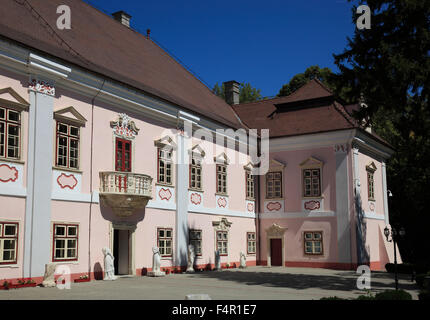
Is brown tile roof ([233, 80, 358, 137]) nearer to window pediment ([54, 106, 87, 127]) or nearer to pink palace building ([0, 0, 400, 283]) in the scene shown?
pink palace building ([0, 0, 400, 283])

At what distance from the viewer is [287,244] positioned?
2862cm

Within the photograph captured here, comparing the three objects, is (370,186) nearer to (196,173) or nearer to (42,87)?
(196,173)

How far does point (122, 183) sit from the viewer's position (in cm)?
1875

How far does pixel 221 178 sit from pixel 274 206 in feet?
14.7

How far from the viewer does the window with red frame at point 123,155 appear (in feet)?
64.2

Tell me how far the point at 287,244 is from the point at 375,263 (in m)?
4.99

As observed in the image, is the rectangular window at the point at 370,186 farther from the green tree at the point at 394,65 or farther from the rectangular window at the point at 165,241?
the rectangular window at the point at 165,241

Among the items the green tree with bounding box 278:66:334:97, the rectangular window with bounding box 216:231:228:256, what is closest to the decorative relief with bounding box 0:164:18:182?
the rectangular window with bounding box 216:231:228:256

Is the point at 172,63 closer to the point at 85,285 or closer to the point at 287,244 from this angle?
the point at 287,244

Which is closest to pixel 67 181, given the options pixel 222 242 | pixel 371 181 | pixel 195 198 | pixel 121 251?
pixel 121 251

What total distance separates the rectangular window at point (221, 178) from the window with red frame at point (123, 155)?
23.1ft

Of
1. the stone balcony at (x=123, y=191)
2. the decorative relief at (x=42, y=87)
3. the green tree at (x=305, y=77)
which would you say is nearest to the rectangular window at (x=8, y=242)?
the stone balcony at (x=123, y=191)

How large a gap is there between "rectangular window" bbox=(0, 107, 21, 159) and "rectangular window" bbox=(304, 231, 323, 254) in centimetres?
1721
